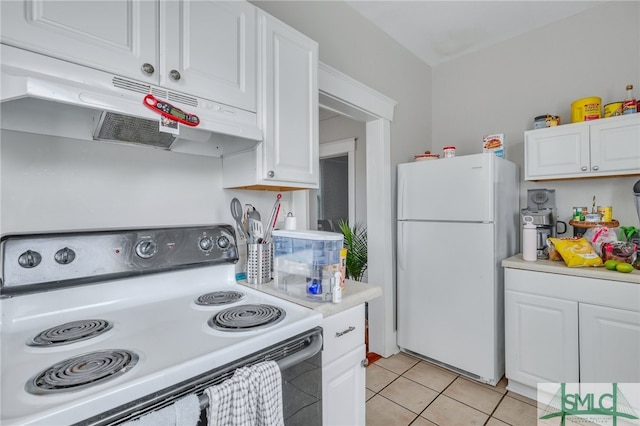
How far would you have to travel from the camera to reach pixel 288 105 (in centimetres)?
139

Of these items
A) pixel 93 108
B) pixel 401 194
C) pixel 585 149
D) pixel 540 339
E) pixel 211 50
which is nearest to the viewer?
pixel 93 108

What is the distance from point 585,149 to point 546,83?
78 centimetres

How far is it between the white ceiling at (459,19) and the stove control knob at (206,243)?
1.93m

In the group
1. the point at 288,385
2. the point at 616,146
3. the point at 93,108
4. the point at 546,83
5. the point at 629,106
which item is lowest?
the point at 288,385

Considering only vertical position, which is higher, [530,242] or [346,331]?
[530,242]

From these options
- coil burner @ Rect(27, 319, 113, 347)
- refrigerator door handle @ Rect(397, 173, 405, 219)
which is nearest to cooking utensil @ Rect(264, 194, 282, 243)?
coil burner @ Rect(27, 319, 113, 347)

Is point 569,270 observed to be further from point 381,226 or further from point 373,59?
point 373,59

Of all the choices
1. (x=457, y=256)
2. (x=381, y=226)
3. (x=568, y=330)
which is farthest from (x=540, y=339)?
(x=381, y=226)

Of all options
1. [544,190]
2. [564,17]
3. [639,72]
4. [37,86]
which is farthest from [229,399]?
[564,17]

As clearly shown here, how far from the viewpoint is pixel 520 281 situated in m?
1.97

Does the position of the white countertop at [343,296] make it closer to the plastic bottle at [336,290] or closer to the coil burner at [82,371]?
the plastic bottle at [336,290]

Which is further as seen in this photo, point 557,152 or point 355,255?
point 355,255

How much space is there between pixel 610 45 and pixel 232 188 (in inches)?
112

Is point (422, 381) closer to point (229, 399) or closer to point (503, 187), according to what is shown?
point (503, 187)
